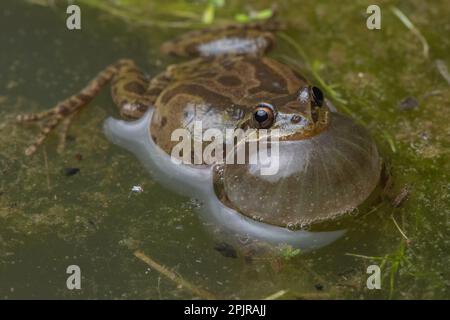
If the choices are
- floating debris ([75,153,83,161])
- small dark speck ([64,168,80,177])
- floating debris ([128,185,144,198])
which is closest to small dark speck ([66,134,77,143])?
floating debris ([75,153,83,161])

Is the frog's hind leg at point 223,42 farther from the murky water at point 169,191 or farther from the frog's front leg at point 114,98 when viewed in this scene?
the frog's front leg at point 114,98

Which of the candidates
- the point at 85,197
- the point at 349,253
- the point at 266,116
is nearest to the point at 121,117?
the point at 85,197

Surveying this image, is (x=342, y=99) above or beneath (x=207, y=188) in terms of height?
above

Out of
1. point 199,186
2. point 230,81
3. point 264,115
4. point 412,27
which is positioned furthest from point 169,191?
point 412,27

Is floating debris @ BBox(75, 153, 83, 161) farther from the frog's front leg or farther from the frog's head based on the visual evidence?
the frog's head

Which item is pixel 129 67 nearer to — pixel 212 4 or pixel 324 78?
pixel 212 4

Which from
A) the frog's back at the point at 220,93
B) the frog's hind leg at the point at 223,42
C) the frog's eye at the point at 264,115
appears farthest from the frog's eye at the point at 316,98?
the frog's hind leg at the point at 223,42
